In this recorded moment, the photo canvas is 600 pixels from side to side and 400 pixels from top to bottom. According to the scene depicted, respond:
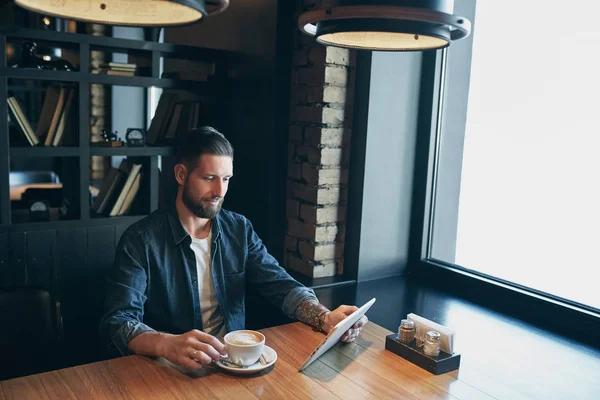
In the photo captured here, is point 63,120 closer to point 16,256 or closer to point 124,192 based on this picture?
point 124,192

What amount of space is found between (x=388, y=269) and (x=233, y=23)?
1384 mm

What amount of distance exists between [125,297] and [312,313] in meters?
0.58

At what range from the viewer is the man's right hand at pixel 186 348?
1463mm

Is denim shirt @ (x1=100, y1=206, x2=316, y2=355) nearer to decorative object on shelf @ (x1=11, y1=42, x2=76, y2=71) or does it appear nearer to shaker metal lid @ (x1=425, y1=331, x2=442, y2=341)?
shaker metal lid @ (x1=425, y1=331, x2=442, y2=341)

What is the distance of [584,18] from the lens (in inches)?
78.6

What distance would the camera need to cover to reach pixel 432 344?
1.58 m

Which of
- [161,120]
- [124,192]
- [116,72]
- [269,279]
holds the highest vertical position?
[116,72]

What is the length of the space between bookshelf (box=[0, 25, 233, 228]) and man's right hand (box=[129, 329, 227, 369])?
1.13 m

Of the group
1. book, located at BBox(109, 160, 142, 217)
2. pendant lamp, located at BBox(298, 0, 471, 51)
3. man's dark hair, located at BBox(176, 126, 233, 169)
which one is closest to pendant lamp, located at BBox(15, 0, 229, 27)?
pendant lamp, located at BBox(298, 0, 471, 51)

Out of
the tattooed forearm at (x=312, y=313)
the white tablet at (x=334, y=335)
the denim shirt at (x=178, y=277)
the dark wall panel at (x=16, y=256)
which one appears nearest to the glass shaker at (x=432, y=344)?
the white tablet at (x=334, y=335)

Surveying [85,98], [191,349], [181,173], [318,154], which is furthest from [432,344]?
[85,98]

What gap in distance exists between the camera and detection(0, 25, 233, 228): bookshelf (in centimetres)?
231

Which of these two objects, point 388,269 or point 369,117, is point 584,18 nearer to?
point 369,117

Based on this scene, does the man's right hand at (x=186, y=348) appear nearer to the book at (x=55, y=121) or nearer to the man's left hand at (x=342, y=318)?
the man's left hand at (x=342, y=318)
